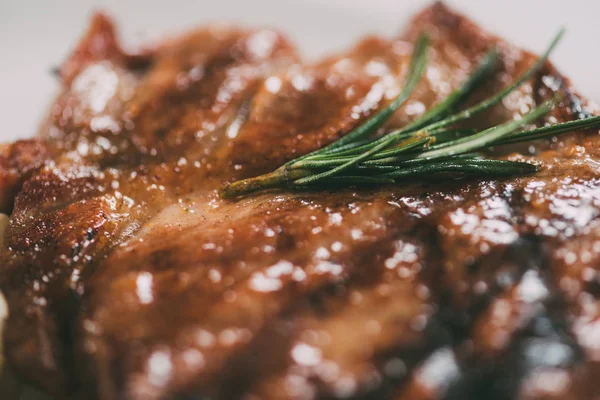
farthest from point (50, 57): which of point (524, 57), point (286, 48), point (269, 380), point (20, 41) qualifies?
point (269, 380)

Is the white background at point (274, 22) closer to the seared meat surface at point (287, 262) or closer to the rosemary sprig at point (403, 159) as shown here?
the seared meat surface at point (287, 262)

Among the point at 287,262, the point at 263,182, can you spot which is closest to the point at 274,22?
the point at 263,182

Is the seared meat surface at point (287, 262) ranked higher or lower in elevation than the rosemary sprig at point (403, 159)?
lower

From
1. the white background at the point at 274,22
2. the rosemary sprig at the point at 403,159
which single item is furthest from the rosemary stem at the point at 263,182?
the white background at the point at 274,22

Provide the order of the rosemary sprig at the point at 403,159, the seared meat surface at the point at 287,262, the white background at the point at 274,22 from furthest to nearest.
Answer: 1. the white background at the point at 274,22
2. the rosemary sprig at the point at 403,159
3. the seared meat surface at the point at 287,262

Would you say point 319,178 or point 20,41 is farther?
point 20,41

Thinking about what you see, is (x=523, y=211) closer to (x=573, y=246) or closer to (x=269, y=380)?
(x=573, y=246)

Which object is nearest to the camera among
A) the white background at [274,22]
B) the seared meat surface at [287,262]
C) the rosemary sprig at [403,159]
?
the seared meat surface at [287,262]
